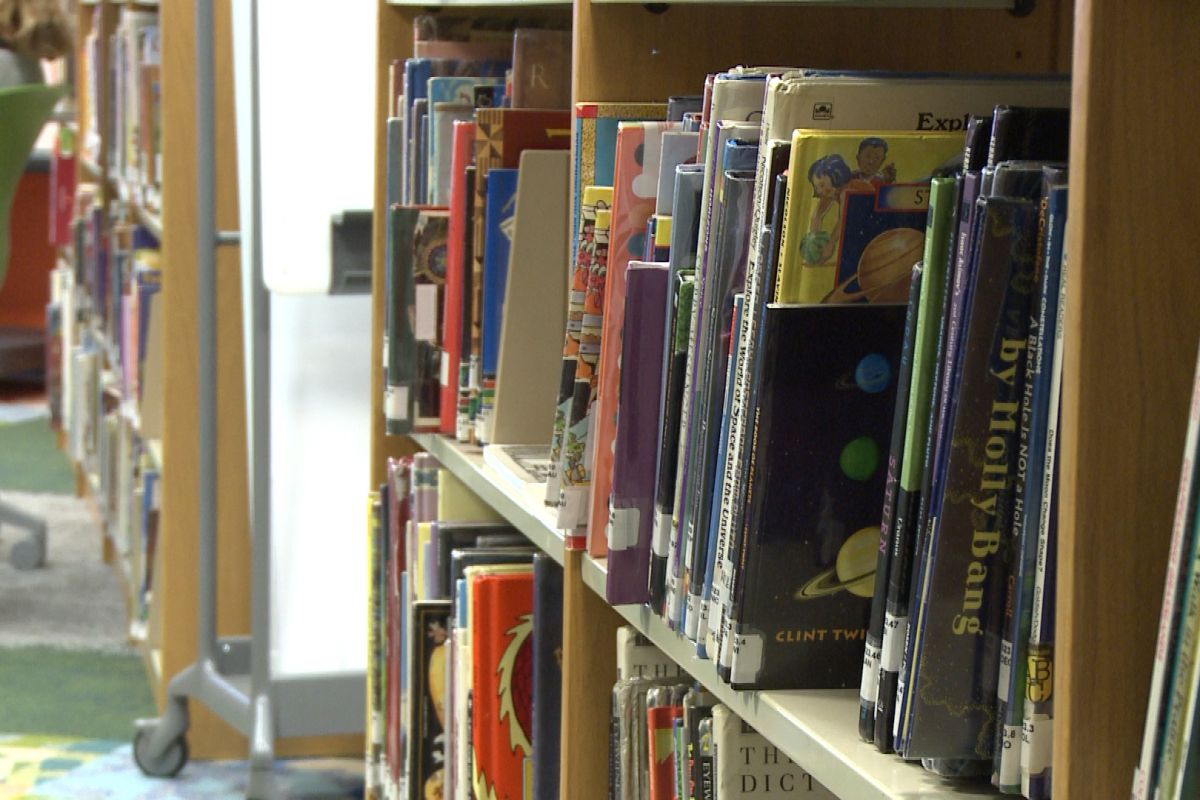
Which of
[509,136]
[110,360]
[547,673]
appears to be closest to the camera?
[547,673]

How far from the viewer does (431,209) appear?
54.1 inches

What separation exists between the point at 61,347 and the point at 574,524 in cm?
381

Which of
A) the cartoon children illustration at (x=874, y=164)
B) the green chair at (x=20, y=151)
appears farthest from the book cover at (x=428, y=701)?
the green chair at (x=20, y=151)

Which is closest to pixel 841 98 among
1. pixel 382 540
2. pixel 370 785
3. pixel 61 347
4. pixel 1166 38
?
pixel 1166 38

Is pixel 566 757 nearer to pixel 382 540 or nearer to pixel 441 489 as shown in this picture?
pixel 441 489

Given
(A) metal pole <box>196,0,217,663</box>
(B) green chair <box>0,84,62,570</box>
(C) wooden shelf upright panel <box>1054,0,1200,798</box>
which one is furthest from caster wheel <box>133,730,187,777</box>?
(C) wooden shelf upright panel <box>1054,0,1200,798</box>

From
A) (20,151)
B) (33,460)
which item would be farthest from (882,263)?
(33,460)

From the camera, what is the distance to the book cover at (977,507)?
0.60 meters

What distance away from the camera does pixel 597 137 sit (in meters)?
1.06

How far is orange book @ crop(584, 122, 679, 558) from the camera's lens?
94 cm

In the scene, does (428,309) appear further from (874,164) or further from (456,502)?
(874,164)

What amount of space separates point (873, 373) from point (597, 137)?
1.25 feet

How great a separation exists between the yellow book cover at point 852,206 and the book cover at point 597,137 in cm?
36

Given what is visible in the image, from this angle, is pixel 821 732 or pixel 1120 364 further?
pixel 821 732
